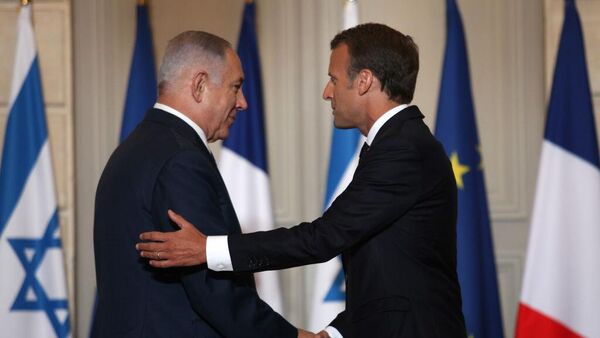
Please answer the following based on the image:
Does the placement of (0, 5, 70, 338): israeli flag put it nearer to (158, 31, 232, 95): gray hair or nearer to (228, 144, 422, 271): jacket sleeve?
(158, 31, 232, 95): gray hair

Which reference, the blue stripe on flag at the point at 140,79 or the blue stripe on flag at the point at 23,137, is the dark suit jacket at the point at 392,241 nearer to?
the blue stripe on flag at the point at 140,79

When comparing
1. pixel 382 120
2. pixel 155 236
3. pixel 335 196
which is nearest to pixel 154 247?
pixel 155 236

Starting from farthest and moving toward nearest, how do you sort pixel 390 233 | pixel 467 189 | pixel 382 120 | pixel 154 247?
1. pixel 467 189
2. pixel 382 120
3. pixel 390 233
4. pixel 154 247

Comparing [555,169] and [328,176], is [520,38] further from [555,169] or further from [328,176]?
[328,176]

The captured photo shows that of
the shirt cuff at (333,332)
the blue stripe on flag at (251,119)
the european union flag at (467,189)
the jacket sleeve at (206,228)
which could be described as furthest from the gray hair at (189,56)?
the european union flag at (467,189)

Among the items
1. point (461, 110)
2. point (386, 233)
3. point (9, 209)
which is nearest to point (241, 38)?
point (461, 110)

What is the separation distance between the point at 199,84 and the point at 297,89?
2583 mm

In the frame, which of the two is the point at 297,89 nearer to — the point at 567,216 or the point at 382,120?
the point at 567,216

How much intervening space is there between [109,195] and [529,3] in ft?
11.1

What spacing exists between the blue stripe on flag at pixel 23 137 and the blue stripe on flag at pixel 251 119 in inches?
41.2

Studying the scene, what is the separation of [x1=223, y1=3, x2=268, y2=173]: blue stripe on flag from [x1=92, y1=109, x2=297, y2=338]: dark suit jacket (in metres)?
2.20

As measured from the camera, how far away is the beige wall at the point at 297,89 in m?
4.77

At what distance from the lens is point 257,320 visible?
235 centimetres

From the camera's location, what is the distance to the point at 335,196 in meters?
4.53
